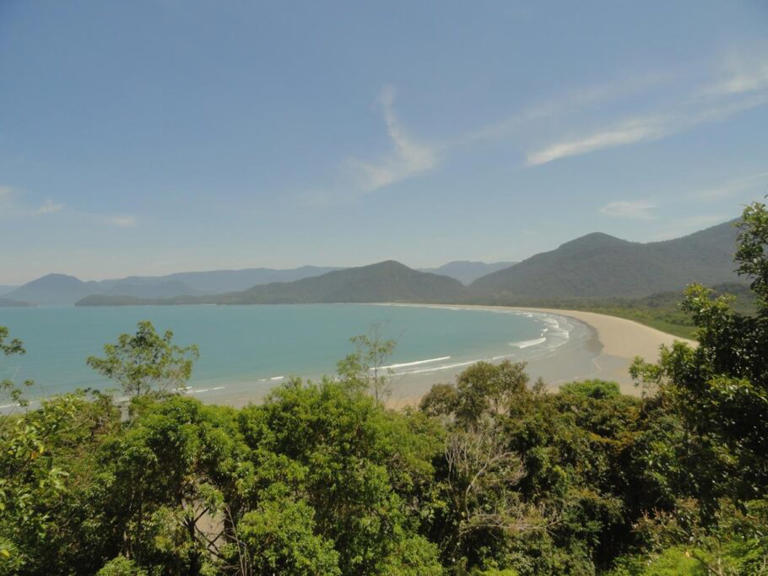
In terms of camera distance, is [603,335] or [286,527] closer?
[286,527]

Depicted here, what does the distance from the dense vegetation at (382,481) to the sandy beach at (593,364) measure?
39.0 feet

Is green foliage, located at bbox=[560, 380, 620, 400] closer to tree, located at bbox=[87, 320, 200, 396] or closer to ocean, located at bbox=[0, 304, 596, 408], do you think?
ocean, located at bbox=[0, 304, 596, 408]

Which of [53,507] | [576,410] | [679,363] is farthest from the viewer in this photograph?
[576,410]

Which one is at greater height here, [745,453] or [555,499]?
[745,453]

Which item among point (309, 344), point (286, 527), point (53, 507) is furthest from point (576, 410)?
point (309, 344)

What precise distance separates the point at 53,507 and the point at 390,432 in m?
7.20

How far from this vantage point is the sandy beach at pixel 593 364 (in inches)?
1207

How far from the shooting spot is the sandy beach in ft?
101

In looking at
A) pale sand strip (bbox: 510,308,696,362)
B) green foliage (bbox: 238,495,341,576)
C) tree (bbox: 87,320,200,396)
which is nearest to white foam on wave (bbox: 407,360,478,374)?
pale sand strip (bbox: 510,308,696,362)

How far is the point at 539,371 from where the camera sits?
124 ft

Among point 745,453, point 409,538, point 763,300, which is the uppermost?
point 763,300

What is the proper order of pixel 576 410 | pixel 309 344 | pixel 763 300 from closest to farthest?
pixel 763 300
pixel 576 410
pixel 309 344

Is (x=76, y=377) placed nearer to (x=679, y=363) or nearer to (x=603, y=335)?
(x=679, y=363)

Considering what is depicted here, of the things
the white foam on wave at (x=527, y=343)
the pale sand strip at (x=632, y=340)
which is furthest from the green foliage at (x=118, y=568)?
the white foam on wave at (x=527, y=343)
